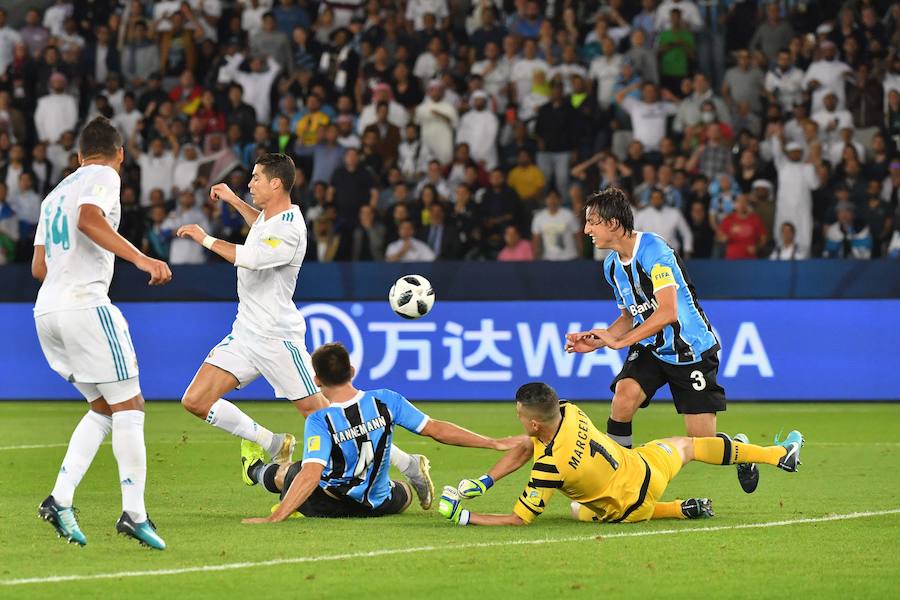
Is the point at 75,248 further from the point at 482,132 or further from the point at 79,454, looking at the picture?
the point at 482,132

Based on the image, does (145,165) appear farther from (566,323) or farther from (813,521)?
(813,521)

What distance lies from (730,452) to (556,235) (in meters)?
10.4

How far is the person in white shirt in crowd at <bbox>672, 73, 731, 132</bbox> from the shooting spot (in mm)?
20031

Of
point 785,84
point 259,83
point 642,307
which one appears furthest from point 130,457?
point 259,83

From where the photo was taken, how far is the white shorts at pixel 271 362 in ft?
31.6

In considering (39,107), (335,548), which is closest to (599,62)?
(39,107)

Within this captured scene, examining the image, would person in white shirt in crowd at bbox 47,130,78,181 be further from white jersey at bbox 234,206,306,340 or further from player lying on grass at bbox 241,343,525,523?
player lying on grass at bbox 241,343,525,523

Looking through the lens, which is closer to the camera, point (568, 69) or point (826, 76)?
point (826, 76)

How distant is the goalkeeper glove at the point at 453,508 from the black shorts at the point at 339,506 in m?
0.64

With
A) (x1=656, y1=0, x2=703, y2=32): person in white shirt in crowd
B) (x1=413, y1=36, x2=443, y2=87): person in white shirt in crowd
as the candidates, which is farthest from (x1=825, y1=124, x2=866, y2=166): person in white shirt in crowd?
(x1=413, y1=36, x2=443, y2=87): person in white shirt in crowd

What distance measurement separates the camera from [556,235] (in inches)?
749

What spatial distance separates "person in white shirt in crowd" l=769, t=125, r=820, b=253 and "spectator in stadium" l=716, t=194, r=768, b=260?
1.32ft

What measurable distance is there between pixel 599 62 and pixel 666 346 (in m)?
12.3

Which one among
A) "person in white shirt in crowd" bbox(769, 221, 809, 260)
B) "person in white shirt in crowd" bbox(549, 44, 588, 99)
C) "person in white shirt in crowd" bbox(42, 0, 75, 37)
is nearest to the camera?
"person in white shirt in crowd" bbox(769, 221, 809, 260)
